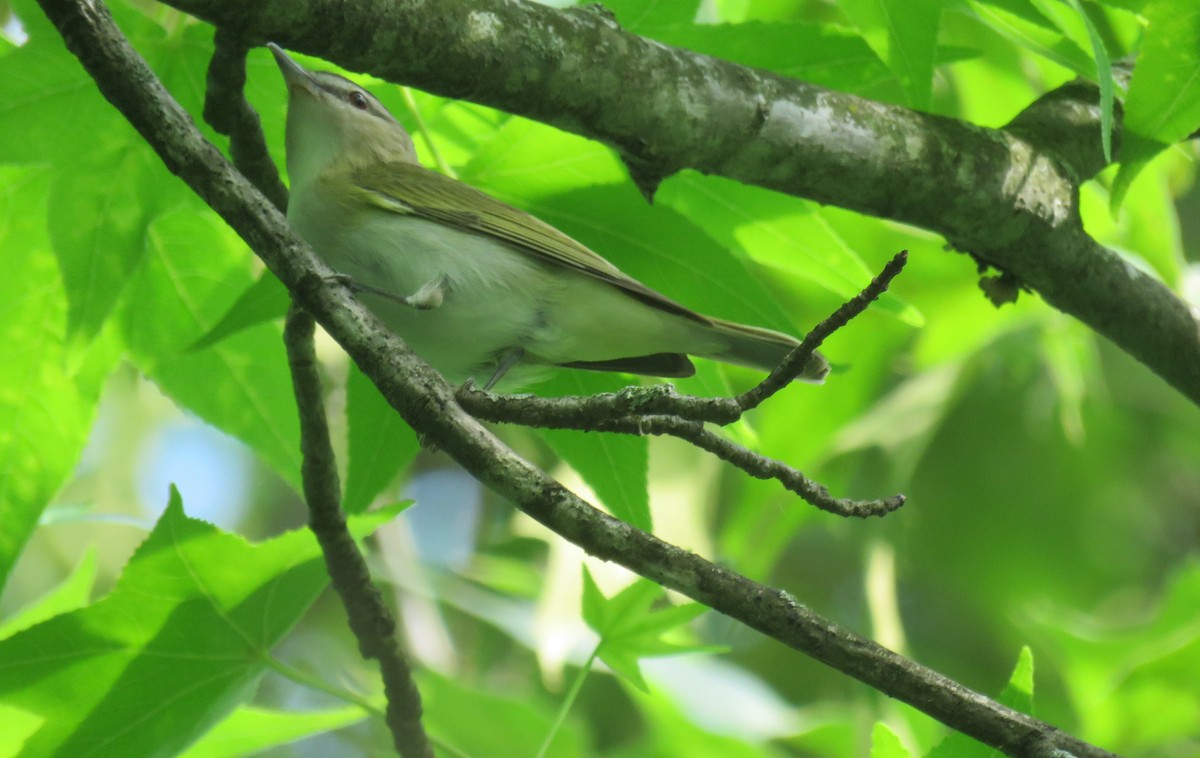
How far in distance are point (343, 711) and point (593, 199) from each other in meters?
1.29

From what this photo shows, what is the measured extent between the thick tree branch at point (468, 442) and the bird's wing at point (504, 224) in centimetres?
79

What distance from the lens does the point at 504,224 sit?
8.91ft

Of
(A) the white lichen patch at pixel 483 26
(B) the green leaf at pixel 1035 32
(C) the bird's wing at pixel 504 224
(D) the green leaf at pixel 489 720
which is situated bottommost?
(D) the green leaf at pixel 489 720

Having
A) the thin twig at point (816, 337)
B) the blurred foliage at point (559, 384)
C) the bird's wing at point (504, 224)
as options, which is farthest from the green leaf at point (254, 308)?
the thin twig at point (816, 337)

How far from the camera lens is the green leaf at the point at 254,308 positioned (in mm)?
2461

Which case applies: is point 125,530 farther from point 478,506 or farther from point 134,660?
point 134,660

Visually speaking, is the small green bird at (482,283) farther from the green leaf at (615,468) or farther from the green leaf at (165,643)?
the green leaf at (165,643)

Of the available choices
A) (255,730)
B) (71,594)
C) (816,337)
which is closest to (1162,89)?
(816,337)

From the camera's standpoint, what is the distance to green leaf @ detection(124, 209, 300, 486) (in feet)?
9.09

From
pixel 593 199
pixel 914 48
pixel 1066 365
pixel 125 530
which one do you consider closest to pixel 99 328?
pixel 593 199

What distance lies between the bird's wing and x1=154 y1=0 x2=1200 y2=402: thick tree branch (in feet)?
0.95

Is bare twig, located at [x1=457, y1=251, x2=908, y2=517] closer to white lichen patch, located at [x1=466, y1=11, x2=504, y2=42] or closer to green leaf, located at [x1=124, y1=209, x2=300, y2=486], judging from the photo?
white lichen patch, located at [x1=466, y1=11, x2=504, y2=42]

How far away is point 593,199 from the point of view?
104 inches

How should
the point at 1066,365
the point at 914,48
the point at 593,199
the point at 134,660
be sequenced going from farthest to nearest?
the point at 1066,365 < the point at 593,199 < the point at 914,48 < the point at 134,660
